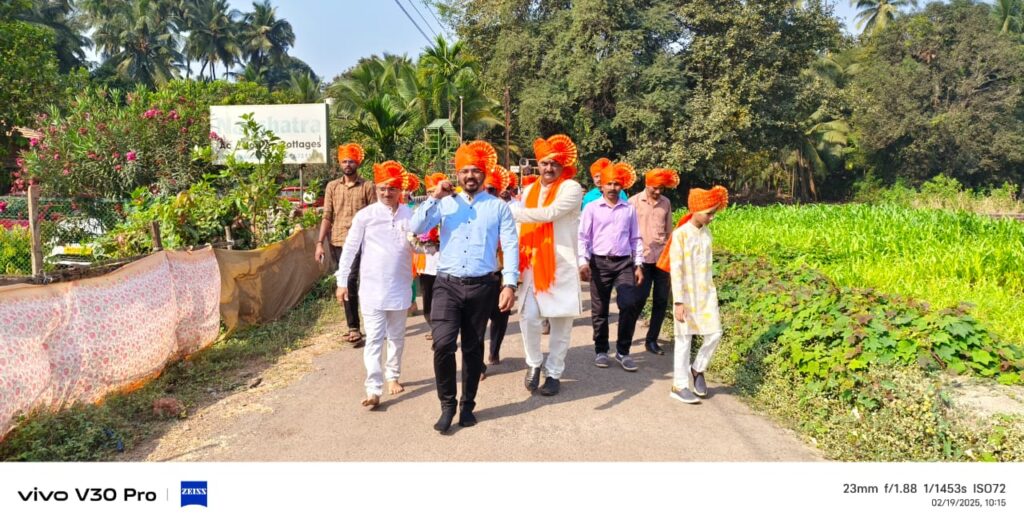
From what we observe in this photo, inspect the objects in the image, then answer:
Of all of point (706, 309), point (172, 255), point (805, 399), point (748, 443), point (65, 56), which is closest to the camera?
point (748, 443)

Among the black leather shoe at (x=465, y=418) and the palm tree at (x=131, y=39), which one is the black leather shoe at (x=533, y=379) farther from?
the palm tree at (x=131, y=39)

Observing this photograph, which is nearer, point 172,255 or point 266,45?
point 172,255

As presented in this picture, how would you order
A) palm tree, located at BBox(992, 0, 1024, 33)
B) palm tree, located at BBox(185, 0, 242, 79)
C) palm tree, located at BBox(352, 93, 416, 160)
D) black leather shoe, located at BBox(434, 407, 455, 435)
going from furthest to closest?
palm tree, located at BBox(185, 0, 242, 79) < palm tree, located at BBox(992, 0, 1024, 33) < palm tree, located at BBox(352, 93, 416, 160) < black leather shoe, located at BBox(434, 407, 455, 435)

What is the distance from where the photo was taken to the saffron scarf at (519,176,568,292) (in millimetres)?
5367

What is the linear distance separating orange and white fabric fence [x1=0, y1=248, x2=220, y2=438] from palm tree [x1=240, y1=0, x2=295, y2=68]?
65.4m

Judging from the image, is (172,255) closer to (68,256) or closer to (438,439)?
(438,439)

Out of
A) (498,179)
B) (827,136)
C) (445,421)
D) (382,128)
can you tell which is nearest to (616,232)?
(498,179)

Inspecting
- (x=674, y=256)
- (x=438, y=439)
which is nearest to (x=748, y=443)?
(x=674, y=256)

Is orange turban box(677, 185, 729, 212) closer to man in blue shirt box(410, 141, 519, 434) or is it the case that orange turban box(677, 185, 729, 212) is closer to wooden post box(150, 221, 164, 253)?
man in blue shirt box(410, 141, 519, 434)

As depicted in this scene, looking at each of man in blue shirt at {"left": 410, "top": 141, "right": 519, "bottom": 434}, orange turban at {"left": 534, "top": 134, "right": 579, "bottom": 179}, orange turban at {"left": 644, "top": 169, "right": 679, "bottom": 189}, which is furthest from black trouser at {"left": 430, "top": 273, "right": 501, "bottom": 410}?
orange turban at {"left": 644, "top": 169, "right": 679, "bottom": 189}

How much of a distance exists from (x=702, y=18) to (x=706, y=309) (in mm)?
23350

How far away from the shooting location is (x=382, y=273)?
5199mm

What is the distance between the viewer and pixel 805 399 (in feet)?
16.0

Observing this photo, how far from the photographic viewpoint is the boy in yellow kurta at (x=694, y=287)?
5211mm
